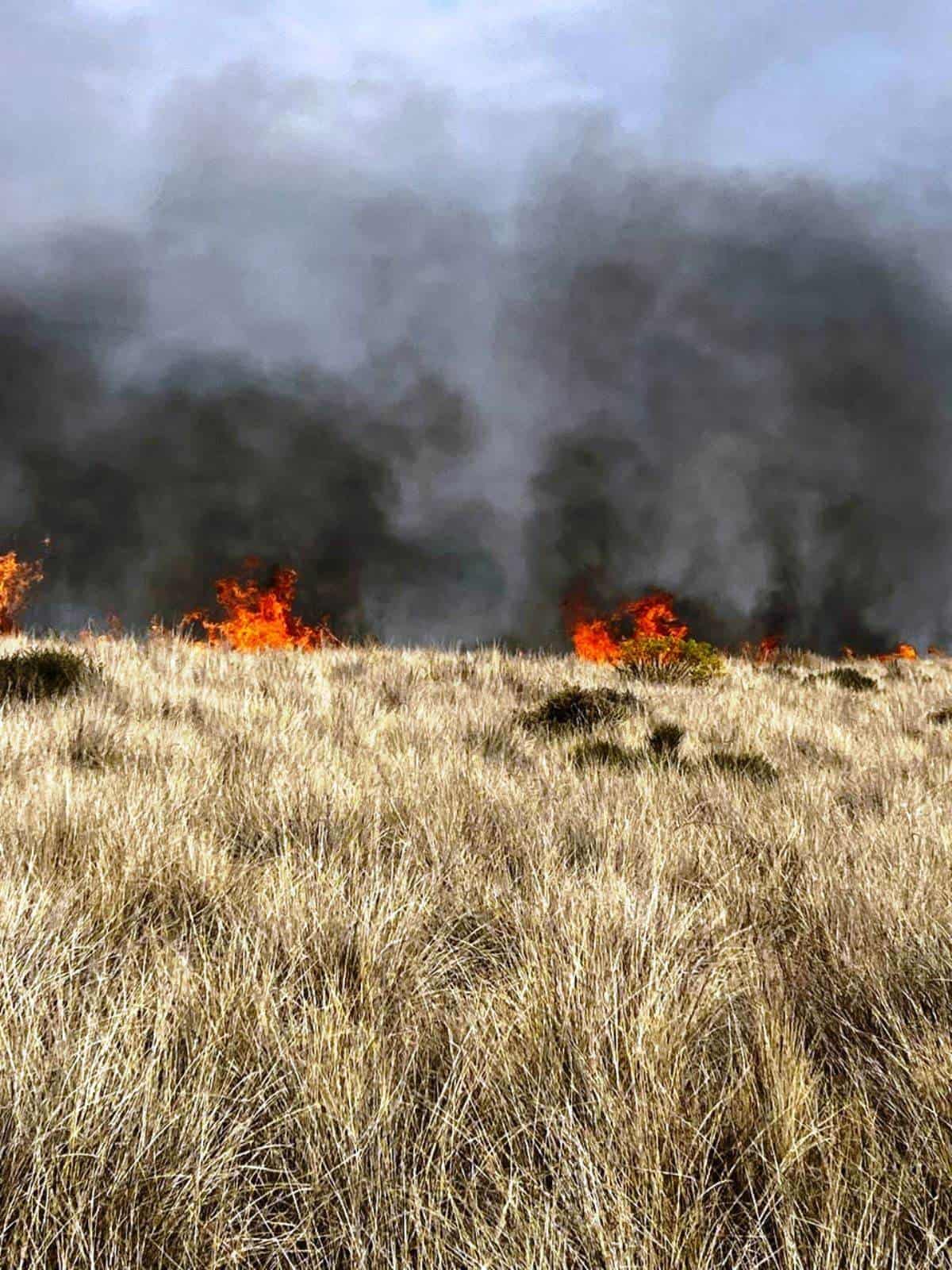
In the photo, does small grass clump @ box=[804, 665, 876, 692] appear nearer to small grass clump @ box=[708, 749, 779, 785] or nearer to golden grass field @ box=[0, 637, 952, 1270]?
small grass clump @ box=[708, 749, 779, 785]

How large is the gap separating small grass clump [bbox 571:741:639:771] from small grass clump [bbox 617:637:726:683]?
18.7ft

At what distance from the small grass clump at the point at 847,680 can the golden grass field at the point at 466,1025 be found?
7994 millimetres

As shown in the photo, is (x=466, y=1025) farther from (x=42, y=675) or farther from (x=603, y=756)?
(x=42, y=675)

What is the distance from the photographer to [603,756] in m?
5.66

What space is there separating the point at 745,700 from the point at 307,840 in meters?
7.00

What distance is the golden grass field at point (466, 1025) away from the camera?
54.7 inches

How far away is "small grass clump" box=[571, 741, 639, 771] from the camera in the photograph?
5.39 m

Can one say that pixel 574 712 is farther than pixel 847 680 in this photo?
No

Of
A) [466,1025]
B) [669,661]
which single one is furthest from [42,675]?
[669,661]

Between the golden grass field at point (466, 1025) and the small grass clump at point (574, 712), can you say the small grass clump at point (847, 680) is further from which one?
the golden grass field at point (466, 1025)

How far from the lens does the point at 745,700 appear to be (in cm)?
931

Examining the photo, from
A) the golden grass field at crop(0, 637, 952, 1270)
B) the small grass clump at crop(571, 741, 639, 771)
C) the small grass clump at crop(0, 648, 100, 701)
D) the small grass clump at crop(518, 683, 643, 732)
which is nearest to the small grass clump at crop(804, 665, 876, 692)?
the small grass clump at crop(518, 683, 643, 732)

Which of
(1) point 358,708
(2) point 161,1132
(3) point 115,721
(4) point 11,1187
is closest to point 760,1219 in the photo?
(2) point 161,1132

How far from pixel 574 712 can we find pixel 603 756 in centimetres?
169
